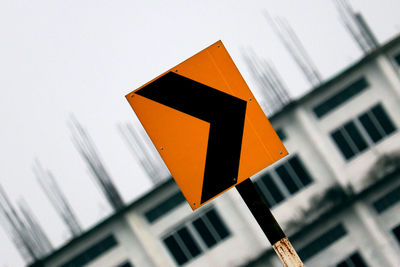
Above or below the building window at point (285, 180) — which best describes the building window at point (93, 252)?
above

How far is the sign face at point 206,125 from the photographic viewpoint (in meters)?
1.63

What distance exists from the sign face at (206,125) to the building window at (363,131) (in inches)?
598

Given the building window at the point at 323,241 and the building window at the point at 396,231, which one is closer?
the building window at the point at 396,231

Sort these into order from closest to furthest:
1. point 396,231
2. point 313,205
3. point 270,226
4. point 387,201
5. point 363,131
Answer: point 270,226 → point 396,231 → point 387,201 → point 313,205 → point 363,131

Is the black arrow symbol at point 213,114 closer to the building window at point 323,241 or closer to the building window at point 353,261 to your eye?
the building window at point 323,241

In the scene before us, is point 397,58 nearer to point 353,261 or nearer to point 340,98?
point 340,98

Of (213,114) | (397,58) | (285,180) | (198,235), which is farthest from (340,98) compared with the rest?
(213,114)

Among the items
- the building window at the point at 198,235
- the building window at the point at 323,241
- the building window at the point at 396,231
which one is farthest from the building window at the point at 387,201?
the building window at the point at 198,235

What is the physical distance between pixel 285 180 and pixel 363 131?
4.67 meters

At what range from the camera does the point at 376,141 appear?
51.1 ft

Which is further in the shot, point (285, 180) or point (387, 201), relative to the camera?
point (285, 180)

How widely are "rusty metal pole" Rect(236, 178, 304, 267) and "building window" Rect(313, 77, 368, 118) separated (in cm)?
1512

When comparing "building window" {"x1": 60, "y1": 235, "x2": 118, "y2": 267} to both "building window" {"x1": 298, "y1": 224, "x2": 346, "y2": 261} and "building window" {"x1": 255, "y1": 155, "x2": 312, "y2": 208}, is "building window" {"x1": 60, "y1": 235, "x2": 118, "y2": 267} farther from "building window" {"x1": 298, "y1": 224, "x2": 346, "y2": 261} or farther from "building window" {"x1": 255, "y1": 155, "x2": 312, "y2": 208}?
"building window" {"x1": 298, "y1": 224, "x2": 346, "y2": 261}

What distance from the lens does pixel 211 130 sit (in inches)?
66.1
